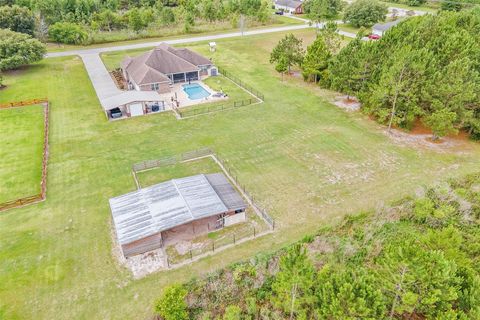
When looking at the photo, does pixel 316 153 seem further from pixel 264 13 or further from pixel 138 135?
pixel 264 13

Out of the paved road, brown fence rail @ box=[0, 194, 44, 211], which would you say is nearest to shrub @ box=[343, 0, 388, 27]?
the paved road

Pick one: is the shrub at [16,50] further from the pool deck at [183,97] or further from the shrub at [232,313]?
the shrub at [232,313]

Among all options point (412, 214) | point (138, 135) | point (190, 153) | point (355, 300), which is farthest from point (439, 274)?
point (138, 135)

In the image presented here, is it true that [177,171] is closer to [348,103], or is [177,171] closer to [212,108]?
[212,108]

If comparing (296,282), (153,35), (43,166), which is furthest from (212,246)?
(153,35)

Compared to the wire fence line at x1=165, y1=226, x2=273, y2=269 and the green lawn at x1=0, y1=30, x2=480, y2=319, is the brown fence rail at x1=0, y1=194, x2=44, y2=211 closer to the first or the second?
the green lawn at x1=0, y1=30, x2=480, y2=319

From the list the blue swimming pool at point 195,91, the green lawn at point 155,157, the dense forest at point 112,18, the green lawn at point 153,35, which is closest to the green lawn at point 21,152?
the green lawn at point 155,157
